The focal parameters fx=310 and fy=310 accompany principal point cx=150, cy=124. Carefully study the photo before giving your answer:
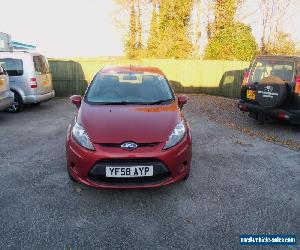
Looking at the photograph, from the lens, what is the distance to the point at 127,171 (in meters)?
3.61

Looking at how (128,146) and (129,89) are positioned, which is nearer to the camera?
(128,146)

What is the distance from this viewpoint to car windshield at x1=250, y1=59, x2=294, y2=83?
7.22 meters

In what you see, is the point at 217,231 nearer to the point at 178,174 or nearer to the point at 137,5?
the point at 178,174

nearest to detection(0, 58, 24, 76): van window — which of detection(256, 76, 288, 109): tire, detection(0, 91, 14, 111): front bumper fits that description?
detection(0, 91, 14, 111): front bumper

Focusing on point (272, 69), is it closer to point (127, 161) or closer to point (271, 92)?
point (271, 92)

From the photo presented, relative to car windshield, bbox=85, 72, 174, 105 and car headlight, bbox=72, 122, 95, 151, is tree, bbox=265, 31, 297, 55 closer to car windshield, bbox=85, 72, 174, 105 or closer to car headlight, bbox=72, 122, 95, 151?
car windshield, bbox=85, 72, 174, 105

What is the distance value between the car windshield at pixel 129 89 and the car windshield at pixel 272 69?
3.41m

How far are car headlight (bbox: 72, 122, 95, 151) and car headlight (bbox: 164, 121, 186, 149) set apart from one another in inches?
36.8

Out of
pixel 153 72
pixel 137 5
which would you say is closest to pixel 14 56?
pixel 153 72

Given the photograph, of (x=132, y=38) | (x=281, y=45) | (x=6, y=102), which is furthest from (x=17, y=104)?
(x=281, y=45)

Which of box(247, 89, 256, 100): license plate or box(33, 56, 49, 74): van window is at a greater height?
box(33, 56, 49, 74): van window

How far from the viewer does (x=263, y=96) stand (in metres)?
7.39

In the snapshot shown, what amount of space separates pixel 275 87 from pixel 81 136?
16.3ft

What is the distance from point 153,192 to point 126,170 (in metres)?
0.79
